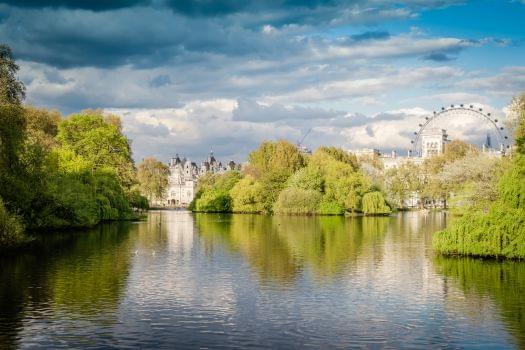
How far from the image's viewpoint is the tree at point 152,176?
15362 centimetres

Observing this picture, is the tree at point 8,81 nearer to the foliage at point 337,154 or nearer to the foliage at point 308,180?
the foliage at point 308,180

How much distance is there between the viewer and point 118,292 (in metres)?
26.2

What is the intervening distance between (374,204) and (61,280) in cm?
6938

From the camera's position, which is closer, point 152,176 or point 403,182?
point 403,182

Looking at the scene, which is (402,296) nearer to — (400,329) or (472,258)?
(400,329)

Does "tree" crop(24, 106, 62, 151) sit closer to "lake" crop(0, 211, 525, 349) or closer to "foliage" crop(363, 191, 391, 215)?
"lake" crop(0, 211, 525, 349)

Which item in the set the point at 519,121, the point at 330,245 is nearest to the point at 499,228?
the point at 519,121

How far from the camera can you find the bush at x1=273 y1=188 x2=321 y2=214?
3725 inches

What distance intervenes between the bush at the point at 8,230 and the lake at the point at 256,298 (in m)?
1.00

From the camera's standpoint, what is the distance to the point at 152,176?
158250mm

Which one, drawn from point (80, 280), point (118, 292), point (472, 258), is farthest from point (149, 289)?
point (472, 258)

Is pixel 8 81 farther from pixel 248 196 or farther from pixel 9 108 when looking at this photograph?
pixel 248 196

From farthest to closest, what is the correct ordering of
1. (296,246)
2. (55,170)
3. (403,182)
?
(403,182)
(55,170)
(296,246)

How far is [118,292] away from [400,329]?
451 inches
